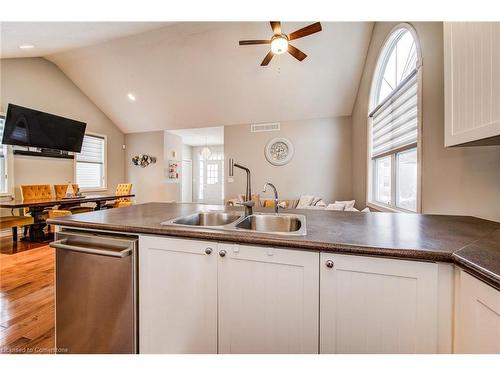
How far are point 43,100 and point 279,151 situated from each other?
5.35 m

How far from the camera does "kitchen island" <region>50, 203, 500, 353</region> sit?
33.8 inches

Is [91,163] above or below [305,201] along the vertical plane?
above

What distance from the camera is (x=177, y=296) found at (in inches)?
46.5

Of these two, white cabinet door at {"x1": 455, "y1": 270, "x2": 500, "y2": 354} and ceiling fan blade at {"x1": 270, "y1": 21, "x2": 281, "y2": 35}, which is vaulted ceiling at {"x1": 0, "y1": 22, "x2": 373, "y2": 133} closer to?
ceiling fan blade at {"x1": 270, "y1": 21, "x2": 281, "y2": 35}

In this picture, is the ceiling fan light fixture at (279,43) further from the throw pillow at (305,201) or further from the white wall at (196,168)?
the white wall at (196,168)

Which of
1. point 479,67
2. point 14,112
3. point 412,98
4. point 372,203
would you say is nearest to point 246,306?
point 479,67

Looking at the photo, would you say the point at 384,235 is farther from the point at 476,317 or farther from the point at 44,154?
the point at 44,154

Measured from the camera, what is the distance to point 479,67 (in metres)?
1.00

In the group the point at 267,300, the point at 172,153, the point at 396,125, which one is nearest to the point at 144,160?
the point at 172,153

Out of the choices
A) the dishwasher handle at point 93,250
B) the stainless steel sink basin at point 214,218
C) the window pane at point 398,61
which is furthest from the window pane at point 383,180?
the dishwasher handle at point 93,250

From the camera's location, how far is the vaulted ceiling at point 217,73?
3982 millimetres

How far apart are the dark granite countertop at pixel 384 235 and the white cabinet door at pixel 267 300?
7cm

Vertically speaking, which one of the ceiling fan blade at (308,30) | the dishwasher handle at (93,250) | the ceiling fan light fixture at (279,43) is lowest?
the dishwasher handle at (93,250)
